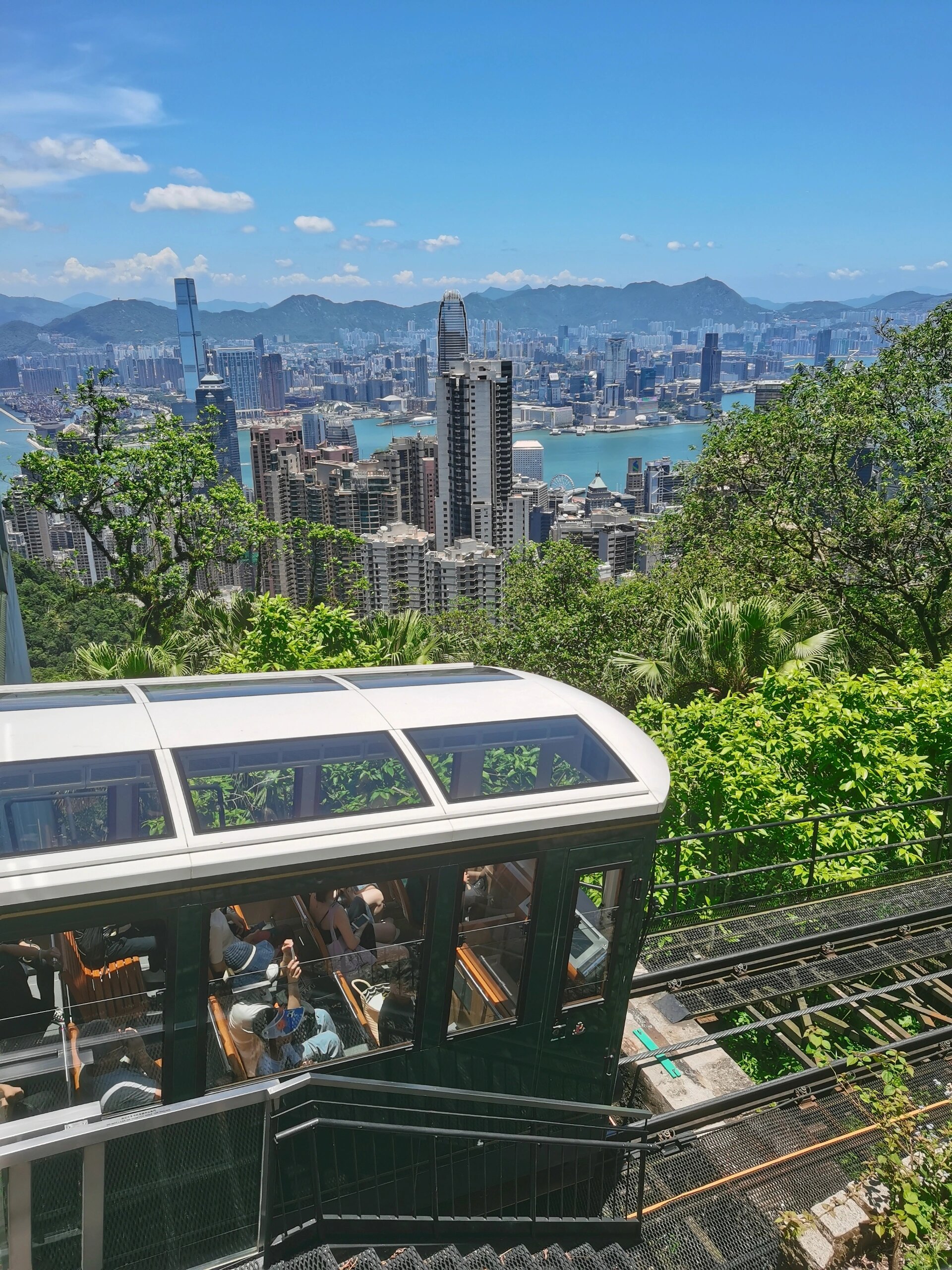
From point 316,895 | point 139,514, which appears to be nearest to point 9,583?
point 139,514

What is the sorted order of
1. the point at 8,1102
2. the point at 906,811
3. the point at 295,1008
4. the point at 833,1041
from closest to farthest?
the point at 8,1102
the point at 295,1008
the point at 833,1041
the point at 906,811

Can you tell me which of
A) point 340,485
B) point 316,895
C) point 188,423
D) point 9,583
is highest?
point 188,423

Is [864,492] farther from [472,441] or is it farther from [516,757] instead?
[472,441]

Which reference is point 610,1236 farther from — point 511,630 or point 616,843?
point 511,630

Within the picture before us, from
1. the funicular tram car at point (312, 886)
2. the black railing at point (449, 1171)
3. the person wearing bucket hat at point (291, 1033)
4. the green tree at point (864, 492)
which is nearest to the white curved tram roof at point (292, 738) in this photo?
the funicular tram car at point (312, 886)

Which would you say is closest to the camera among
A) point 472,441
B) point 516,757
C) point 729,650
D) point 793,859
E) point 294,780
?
point 294,780

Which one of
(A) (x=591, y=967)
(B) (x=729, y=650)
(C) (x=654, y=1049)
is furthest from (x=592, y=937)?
(B) (x=729, y=650)
